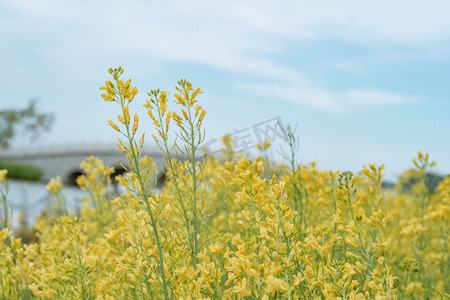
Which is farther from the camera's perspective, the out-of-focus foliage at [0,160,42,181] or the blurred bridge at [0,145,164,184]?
the out-of-focus foliage at [0,160,42,181]

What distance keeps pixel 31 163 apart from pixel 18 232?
31833 mm

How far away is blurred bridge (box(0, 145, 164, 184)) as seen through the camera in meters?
34.4

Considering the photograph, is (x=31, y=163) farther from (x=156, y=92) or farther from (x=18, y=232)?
(x=156, y=92)

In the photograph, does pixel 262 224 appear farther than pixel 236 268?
Yes

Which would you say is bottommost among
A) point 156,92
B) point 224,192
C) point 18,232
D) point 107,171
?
point 18,232

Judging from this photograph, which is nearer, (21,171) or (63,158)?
(21,171)

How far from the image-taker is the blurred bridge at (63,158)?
1353 inches

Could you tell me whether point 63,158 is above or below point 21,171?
above

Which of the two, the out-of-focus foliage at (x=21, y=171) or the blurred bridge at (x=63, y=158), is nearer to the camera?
the blurred bridge at (x=63, y=158)

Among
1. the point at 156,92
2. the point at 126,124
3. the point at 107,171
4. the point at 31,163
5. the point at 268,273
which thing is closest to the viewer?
the point at 268,273

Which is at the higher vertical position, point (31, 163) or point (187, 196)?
point (31, 163)

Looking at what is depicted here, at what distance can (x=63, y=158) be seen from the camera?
36938 mm

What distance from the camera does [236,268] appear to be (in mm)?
2049

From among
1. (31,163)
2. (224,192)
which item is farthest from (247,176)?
(31,163)
